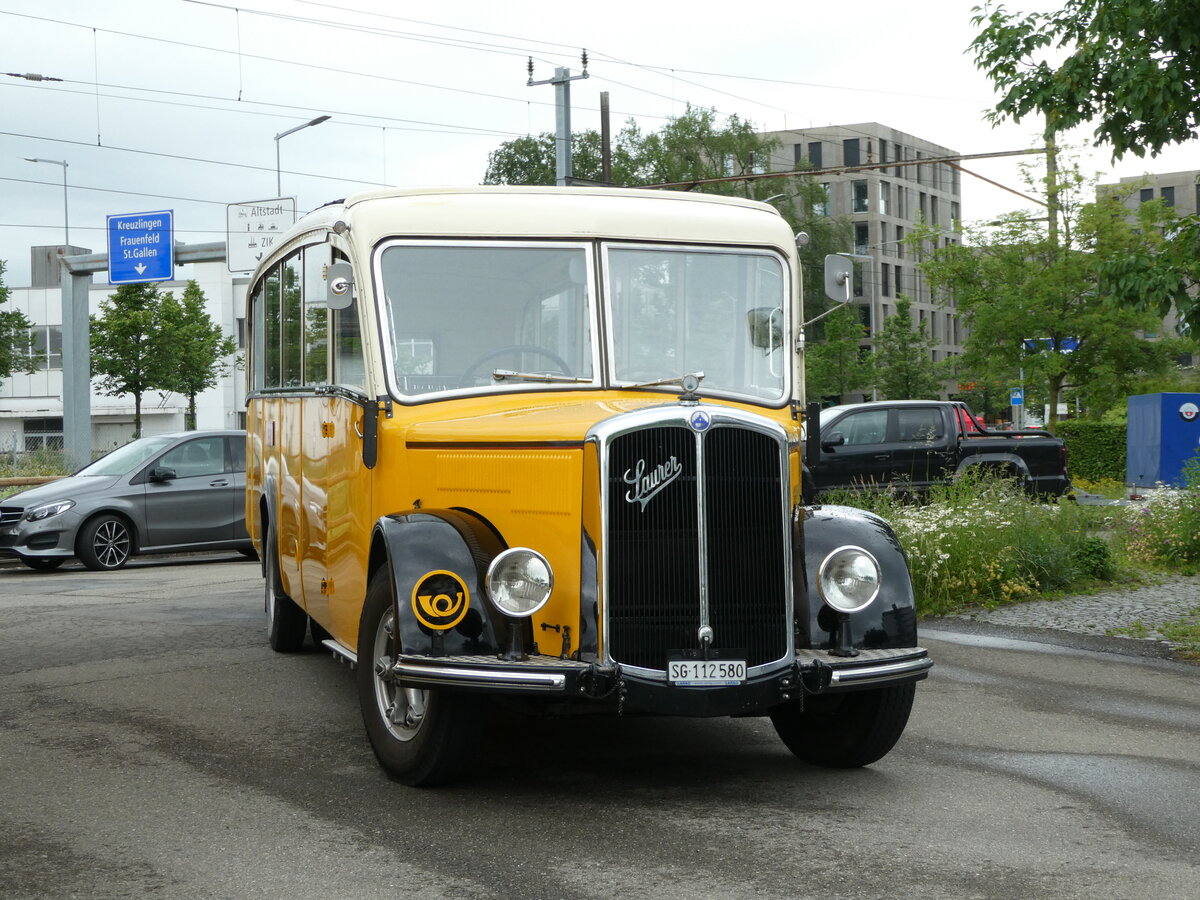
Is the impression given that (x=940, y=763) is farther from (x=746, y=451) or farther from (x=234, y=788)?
(x=234, y=788)

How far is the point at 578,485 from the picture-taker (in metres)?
5.75

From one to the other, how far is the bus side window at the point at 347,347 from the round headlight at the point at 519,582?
5.19 feet

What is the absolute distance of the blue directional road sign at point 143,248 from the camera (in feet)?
94.7

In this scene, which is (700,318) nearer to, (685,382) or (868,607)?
(685,382)

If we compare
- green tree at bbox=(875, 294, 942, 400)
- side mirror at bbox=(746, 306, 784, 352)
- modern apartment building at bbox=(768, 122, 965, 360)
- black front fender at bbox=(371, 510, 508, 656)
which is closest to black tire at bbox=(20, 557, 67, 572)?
side mirror at bbox=(746, 306, 784, 352)

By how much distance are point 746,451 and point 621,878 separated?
1773 mm

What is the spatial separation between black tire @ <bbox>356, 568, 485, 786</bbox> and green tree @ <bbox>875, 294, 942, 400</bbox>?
52.4m

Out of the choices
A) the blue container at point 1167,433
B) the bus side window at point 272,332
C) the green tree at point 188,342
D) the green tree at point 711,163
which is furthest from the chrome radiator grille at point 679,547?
the green tree at point 711,163

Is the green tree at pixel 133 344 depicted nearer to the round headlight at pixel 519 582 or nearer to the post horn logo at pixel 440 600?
the post horn logo at pixel 440 600

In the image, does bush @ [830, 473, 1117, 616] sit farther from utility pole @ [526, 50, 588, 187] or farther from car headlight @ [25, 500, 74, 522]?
utility pole @ [526, 50, 588, 187]

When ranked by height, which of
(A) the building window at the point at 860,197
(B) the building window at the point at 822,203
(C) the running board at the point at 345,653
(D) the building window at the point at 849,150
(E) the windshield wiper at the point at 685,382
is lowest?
(C) the running board at the point at 345,653

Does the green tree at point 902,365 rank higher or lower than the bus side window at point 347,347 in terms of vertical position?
higher

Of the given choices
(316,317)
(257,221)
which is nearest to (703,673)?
(316,317)

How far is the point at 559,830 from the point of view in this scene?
541 centimetres
